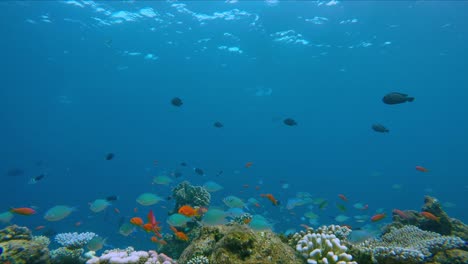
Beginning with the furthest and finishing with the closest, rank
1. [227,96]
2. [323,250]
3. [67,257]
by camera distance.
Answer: [227,96] → [67,257] → [323,250]

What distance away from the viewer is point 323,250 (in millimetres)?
4410

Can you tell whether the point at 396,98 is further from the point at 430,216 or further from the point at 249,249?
the point at 249,249

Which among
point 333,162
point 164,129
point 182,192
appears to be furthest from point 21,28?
point 333,162

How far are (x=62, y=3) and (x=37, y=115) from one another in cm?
4053

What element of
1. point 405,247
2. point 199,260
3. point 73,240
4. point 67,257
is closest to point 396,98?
point 405,247

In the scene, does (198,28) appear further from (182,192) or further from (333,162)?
(333,162)

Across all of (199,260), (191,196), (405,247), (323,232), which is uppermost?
(405,247)

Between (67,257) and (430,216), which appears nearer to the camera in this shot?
(67,257)

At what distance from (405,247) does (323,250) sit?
234 cm

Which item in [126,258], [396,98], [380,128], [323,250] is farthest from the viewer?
[380,128]

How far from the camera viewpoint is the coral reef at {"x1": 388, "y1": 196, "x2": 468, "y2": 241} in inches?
328

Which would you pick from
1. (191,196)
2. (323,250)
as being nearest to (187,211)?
(191,196)

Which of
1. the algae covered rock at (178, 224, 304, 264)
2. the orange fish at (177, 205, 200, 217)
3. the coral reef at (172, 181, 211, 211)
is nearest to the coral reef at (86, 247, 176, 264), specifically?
the algae covered rock at (178, 224, 304, 264)

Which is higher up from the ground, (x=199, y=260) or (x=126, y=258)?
(x=199, y=260)
